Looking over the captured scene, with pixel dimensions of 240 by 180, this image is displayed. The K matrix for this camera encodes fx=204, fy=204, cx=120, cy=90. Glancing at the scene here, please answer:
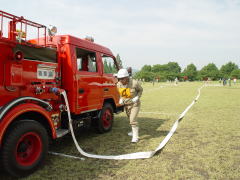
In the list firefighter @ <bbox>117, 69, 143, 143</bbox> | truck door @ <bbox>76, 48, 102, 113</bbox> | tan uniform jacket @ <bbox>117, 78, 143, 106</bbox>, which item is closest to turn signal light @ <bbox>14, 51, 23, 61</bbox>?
truck door @ <bbox>76, 48, 102, 113</bbox>

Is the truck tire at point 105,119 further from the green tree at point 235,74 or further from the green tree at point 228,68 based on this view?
the green tree at point 228,68

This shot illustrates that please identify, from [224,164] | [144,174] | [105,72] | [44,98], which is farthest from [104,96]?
[224,164]

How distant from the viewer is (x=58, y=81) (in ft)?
14.3

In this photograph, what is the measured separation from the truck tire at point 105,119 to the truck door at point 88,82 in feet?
1.00

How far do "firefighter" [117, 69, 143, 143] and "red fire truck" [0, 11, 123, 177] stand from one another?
0.64 metres

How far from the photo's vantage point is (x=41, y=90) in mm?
3793

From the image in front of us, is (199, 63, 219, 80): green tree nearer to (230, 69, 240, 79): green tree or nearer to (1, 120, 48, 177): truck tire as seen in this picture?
(230, 69, 240, 79): green tree

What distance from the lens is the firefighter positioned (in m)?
5.17

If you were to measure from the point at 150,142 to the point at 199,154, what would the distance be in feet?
4.10

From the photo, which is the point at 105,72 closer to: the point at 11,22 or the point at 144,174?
the point at 11,22

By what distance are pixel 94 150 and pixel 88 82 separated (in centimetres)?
161

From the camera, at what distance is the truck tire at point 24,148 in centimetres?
299

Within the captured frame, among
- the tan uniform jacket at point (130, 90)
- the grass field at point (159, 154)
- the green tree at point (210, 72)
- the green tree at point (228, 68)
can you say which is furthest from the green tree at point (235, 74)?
the tan uniform jacket at point (130, 90)

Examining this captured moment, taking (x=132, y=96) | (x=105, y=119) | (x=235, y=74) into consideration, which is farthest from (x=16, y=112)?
(x=235, y=74)
